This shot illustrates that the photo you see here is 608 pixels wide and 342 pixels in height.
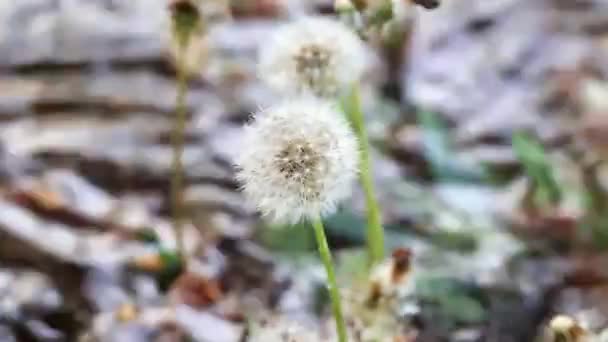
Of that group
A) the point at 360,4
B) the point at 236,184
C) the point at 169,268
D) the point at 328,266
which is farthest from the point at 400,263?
the point at 236,184

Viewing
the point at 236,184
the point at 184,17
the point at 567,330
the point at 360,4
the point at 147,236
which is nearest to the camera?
the point at 567,330

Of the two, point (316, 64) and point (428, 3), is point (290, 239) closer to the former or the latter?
point (316, 64)

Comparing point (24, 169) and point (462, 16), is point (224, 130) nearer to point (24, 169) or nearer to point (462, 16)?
point (24, 169)

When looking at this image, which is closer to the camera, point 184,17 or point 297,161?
point 297,161

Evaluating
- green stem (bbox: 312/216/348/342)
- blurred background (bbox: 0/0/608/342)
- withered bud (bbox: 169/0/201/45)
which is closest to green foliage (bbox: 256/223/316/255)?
blurred background (bbox: 0/0/608/342)

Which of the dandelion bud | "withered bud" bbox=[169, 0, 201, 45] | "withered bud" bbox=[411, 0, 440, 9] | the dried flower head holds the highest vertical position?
"withered bud" bbox=[169, 0, 201, 45]

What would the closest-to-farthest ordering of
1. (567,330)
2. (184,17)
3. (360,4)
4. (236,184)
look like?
(567,330)
(360,4)
(184,17)
(236,184)

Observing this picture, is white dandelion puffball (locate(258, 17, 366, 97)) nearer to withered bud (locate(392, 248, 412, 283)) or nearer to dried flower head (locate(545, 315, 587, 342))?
withered bud (locate(392, 248, 412, 283))
